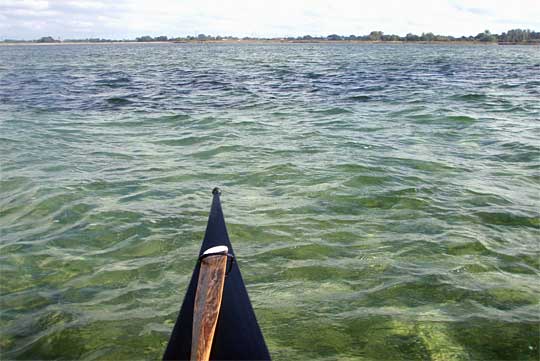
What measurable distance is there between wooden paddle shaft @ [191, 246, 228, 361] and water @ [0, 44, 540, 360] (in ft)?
5.37

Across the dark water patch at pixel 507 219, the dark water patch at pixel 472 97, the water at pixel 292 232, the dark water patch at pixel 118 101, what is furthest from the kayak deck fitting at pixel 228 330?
the dark water patch at pixel 472 97

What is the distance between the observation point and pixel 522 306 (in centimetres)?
538

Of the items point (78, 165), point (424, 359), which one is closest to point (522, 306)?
point (424, 359)

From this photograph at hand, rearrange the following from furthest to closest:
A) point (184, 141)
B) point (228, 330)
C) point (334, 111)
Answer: point (334, 111)
point (184, 141)
point (228, 330)

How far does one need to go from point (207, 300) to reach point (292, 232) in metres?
4.15

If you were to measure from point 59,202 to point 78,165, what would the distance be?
2.82 meters

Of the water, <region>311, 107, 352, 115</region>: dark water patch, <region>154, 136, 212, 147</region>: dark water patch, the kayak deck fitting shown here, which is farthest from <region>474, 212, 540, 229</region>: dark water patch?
<region>311, 107, 352, 115</region>: dark water patch

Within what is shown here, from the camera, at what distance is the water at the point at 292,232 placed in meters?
4.93

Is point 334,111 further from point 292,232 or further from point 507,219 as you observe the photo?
point 292,232

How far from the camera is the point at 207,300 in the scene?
3270 mm

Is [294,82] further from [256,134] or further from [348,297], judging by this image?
[348,297]

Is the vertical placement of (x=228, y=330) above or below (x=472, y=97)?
below

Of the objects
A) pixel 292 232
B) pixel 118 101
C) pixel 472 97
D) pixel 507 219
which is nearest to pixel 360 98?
pixel 472 97

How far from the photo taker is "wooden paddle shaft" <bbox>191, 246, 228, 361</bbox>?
3.02 meters
